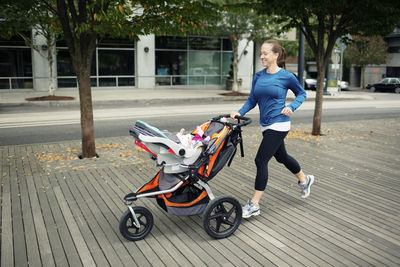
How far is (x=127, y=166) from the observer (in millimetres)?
7102

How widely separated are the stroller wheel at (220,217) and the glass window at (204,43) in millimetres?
26265

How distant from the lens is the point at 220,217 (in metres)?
4.19

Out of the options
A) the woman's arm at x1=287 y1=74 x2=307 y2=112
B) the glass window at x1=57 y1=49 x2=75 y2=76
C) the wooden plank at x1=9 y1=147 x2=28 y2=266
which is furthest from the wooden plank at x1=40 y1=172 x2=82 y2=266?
the glass window at x1=57 y1=49 x2=75 y2=76

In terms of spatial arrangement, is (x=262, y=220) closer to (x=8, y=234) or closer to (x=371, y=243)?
(x=371, y=243)

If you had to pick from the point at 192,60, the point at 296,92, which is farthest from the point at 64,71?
the point at 296,92

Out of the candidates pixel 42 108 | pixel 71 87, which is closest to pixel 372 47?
pixel 71 87

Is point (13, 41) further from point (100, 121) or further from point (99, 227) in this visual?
point (99, 227)

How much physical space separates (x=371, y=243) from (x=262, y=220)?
1214mm

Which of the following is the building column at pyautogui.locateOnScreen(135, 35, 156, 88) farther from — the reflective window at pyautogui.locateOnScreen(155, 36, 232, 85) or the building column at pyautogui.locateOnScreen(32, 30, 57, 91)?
the building column at pyautogui.locateOnScreen(32, 30, 57, 91)

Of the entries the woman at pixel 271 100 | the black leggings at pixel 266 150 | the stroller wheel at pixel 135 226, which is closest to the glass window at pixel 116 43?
the woman at pixel 271 100

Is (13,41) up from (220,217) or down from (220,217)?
up

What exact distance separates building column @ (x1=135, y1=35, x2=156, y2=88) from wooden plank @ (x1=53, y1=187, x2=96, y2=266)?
22706mm

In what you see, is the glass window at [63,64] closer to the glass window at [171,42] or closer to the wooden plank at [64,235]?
the glass window at [171,42]

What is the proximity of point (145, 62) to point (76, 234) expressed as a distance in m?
24.3
